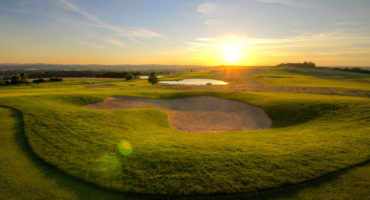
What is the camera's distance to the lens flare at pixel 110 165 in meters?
7.23

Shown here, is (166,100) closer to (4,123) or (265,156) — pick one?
(4,123)

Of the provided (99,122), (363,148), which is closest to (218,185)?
(363,148)

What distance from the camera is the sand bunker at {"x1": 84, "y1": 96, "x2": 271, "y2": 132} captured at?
16.5 m

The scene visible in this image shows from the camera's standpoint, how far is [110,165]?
7777mm

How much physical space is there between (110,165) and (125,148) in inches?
61.4

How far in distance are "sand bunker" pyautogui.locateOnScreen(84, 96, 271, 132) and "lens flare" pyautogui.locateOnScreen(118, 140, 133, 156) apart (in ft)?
21.1

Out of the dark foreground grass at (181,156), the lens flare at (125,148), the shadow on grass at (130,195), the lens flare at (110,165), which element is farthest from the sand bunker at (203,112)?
the shadow on grass at (130,195)

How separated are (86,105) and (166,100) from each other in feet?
37.4

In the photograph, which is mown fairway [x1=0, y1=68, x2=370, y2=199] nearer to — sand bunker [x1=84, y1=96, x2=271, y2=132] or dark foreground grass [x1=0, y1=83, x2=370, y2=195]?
dark foreground grass [x1=0, y1=83, x2=370, y2=195]

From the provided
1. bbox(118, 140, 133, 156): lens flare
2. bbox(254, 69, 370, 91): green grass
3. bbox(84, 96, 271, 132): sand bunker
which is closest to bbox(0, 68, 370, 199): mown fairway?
bbox(118, 140, 133, 156): lens flare

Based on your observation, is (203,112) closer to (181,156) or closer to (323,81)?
(181,156)

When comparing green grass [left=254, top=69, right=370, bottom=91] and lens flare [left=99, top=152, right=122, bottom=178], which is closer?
lens flare [left=99, top=152, right=122, bottom=178]

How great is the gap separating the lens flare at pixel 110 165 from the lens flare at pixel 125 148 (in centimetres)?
47

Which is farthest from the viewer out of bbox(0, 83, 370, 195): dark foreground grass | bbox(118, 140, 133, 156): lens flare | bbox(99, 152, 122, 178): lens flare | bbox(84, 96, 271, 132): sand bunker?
bbox(84, 96, 271, 132): sand bunker
